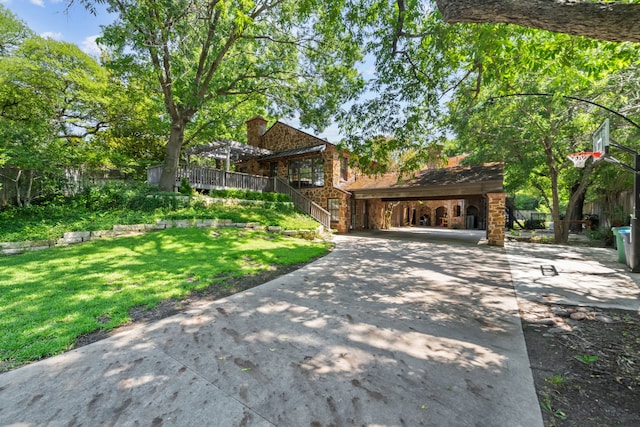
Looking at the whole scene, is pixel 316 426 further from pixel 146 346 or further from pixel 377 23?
pixel 377 23

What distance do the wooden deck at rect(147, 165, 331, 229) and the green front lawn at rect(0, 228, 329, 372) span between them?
5.52 meters

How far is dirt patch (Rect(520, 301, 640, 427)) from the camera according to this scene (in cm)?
190

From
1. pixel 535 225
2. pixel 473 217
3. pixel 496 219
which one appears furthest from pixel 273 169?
pixel 535 225

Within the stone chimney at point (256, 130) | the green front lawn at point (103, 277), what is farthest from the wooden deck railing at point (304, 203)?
the green front lawn at point (103, 277)

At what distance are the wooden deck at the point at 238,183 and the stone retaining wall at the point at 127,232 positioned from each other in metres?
3.58

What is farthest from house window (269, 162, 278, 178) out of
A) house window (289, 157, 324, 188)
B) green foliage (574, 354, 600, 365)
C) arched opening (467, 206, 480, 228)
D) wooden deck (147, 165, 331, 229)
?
arched opening (467, 206, 480, 228)

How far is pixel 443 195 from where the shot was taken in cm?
1319

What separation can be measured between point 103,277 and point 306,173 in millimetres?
13593

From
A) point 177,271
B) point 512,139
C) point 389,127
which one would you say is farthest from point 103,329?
point 512,139

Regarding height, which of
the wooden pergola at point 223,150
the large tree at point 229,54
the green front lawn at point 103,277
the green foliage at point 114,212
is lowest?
the green front lawn at point 103,277

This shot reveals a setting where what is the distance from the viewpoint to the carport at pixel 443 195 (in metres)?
11.0

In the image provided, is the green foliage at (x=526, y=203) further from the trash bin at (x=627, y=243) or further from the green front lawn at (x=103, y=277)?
the green front lawn at (x=103, y=277)

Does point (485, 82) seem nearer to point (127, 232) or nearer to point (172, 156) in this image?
point (127, 232)

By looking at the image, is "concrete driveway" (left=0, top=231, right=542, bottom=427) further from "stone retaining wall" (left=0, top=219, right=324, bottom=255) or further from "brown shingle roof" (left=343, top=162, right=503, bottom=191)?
"brown shingle roof" (left=343, top=162, right=503, bottom=191)
